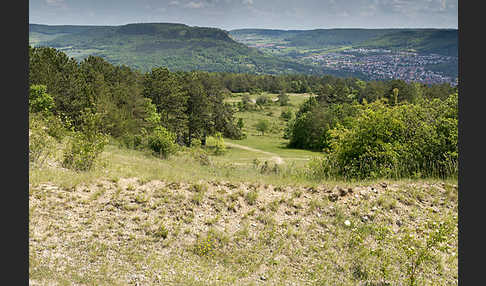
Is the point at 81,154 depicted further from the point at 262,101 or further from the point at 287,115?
the point at 262,101

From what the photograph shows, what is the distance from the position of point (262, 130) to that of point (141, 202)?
88.5m

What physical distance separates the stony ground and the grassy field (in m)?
0.03

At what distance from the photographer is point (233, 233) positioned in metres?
8.09

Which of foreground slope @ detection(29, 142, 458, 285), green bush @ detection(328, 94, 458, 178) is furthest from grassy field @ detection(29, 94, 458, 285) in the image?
green bush @ detection(328, 94, 458, 178)

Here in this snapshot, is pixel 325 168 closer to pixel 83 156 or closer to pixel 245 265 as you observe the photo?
pixel 245 265

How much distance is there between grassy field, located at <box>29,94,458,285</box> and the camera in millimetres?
6656

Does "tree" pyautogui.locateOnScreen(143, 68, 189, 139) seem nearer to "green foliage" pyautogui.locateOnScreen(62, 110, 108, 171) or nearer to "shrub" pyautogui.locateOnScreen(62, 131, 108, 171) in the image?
"green foliage" pyautogui.locateOnScreen(62, 110, 108, 171)

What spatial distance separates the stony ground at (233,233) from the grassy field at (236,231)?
0.03 meters

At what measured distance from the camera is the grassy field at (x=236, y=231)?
6.66m

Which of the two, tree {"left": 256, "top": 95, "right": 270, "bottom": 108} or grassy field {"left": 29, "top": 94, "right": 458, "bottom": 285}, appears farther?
tree {"left": 256, "top": 95, "right": 270, "bottom": 108}

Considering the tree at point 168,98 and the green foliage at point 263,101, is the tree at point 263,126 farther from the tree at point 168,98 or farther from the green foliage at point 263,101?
the tree at point 168,98

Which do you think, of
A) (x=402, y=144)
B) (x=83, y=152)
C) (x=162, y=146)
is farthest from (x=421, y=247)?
(x=162, y=146)

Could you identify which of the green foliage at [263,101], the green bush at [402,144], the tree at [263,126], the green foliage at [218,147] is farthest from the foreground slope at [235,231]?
the green foliage at [263,101]

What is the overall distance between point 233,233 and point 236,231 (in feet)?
0.38
